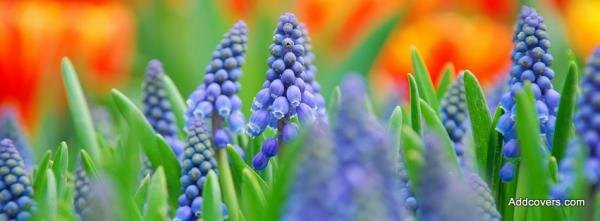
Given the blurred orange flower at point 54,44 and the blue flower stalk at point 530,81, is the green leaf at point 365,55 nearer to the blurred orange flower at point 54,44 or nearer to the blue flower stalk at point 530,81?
the blurred orange flower at point 54,44

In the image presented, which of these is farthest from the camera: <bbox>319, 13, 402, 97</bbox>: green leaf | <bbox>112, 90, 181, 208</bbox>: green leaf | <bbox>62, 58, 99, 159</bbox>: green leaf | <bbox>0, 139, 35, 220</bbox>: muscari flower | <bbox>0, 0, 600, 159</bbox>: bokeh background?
<bbox>0, 0, 600, 159</bbox>: bokeh background

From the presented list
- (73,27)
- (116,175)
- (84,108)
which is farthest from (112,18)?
(116,175)

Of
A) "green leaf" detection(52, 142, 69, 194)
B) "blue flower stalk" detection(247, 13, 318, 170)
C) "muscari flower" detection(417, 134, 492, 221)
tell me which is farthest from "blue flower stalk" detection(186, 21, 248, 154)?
"muscari flower" detection(417, 134, 492, 221)

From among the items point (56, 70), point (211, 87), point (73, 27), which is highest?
point (73, 27)

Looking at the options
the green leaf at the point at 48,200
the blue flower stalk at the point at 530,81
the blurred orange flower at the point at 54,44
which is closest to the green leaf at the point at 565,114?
the blue flower stalk at the point at 530,81

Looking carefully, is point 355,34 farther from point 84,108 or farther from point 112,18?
point 84,108

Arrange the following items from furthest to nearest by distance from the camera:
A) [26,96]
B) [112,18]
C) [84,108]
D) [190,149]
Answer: [112,18]
[26,96]
[84,108]
[190,149]

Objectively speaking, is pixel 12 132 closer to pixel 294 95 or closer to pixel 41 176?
pixel 41 176

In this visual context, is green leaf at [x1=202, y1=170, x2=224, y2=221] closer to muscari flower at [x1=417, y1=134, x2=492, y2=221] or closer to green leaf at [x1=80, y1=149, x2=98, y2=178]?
green leaf at [x1=80, y1=149, x2=98, y2=178]
